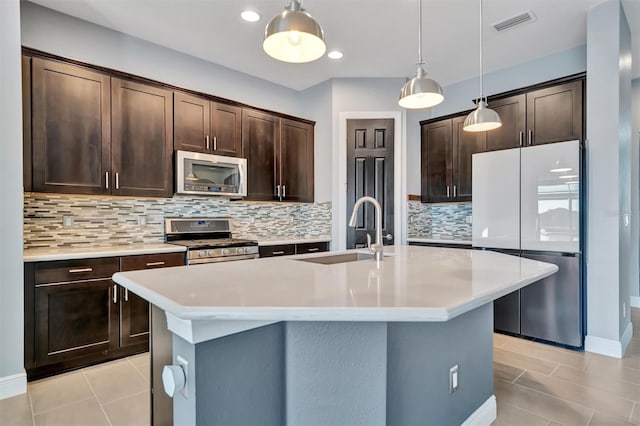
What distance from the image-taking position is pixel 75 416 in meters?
2.06

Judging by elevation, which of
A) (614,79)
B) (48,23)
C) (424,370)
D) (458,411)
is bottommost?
(458,411)

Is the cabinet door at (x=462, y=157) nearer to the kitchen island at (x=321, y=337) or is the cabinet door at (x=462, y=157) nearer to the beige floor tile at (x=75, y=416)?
the kitchen island at (x=321, y=337)

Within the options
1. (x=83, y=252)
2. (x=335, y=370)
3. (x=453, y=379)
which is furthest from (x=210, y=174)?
(x=453, y=379)

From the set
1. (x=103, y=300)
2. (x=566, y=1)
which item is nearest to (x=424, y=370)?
(x=103, y=300)

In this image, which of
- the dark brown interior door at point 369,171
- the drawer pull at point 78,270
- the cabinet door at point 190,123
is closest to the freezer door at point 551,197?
the dark brown interior door at point 369,171

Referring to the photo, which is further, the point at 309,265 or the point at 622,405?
the point at 622,405

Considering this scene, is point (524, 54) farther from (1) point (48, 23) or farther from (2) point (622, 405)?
(1) point (48, 23)

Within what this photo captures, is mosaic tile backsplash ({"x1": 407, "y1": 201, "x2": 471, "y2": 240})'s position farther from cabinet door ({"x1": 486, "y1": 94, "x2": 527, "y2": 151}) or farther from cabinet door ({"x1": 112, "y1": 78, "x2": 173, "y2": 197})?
cabinet door ({"x1": 112, "y1": 78, "x2": 173, "y2": 197})

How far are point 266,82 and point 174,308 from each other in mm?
4163

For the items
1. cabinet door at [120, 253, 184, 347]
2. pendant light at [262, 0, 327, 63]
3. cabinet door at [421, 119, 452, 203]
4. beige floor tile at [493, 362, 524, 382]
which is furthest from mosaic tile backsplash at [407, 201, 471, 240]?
pendant light at [262, 0, 327, 63]

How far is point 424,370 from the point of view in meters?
1.57

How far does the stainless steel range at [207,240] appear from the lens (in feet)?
10.8

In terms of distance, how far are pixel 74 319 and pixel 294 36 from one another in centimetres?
256

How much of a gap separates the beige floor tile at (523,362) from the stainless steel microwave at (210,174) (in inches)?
115
